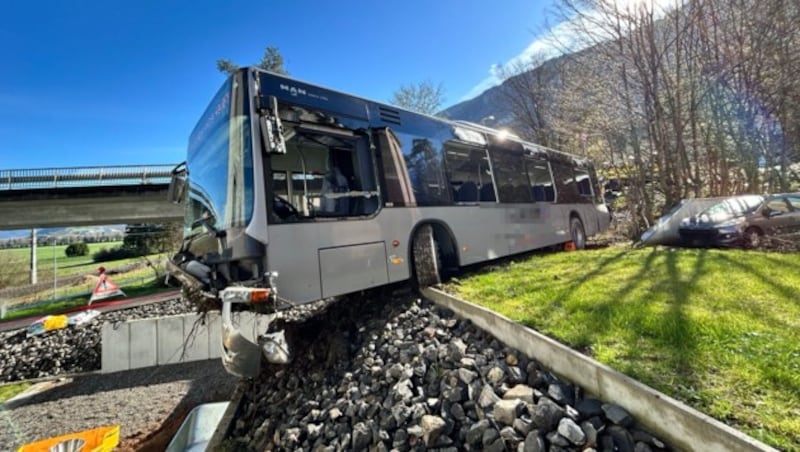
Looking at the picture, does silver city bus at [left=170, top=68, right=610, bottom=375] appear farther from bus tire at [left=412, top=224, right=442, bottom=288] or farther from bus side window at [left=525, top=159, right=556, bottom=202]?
bus side window at [left=525, top=159, right=556, bottom=202]

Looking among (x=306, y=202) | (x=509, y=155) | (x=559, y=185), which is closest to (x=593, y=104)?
(x=559, y=185)

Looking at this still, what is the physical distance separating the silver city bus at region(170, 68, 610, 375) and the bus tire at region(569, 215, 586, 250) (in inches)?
143

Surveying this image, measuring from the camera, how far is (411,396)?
3.27 meters

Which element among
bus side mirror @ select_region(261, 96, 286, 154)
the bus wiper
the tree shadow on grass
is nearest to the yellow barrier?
the bus wiper

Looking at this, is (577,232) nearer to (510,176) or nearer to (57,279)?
(510,176)

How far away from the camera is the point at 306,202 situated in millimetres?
4113

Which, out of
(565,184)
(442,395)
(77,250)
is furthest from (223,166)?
(77,250)

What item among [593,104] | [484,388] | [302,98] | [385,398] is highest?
[593,104]

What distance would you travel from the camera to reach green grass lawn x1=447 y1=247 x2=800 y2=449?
2.01m

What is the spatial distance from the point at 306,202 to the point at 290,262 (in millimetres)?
836

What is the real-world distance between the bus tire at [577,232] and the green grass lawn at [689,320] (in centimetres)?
335

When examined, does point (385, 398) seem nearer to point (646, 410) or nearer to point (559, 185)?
point (646, 410)

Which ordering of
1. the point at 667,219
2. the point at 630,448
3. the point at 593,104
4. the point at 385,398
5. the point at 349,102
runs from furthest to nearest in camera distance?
the point at 593,104 → the point at 667,219 → the point at 349,102 → the point at 385,398 → the point at 630,448

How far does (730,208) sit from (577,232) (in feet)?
14.6
